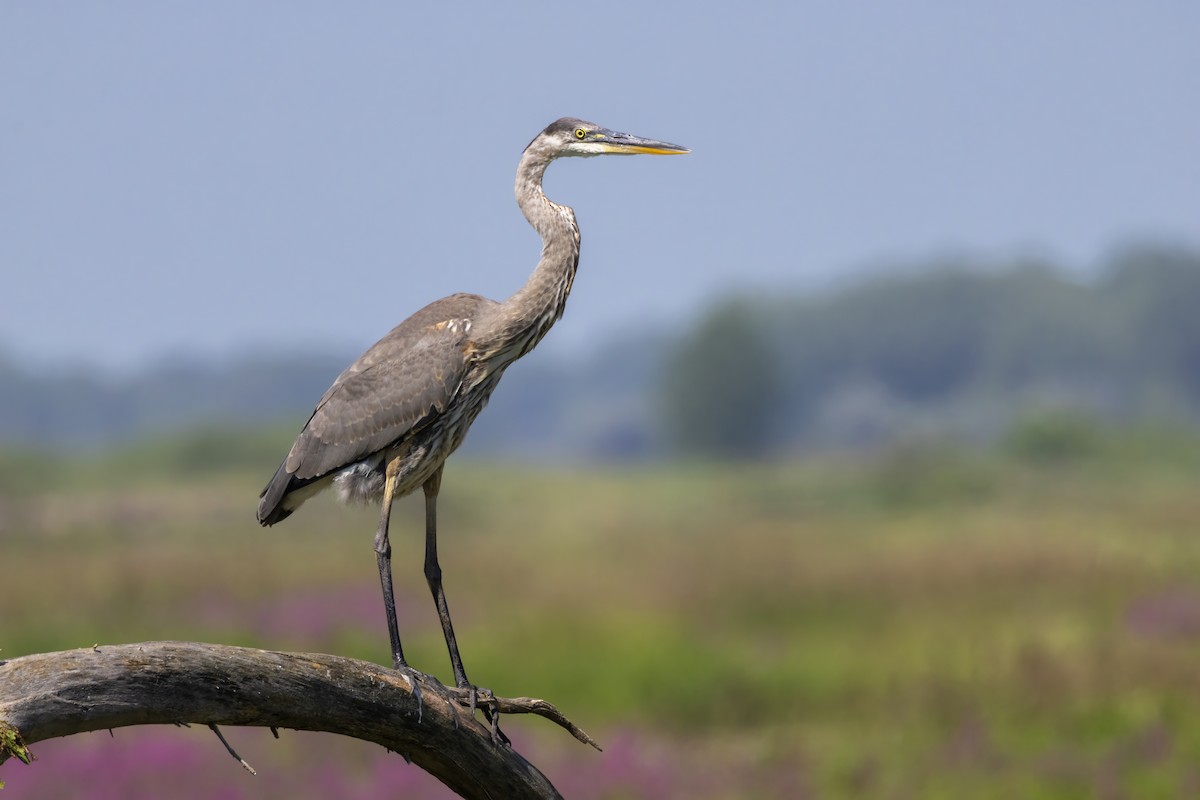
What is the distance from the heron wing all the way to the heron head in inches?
24.5

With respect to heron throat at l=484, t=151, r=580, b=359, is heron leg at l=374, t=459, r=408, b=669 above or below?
below

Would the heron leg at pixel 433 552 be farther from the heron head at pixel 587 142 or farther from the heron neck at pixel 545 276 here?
the heron head at pixel 587 142

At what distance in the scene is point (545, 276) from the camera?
5.53 m

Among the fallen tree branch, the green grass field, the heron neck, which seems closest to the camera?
the fallen tree branch

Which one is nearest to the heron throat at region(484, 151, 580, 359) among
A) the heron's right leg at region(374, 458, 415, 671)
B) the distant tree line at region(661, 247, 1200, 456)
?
the heron's right leg at region(374, 458, 415, 671)

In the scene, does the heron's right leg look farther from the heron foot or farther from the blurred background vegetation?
the blurred background vegetation

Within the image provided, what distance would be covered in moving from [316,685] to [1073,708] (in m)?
9.66

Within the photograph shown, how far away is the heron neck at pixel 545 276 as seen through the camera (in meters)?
5.52

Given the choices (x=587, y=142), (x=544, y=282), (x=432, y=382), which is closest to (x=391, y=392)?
(x=432, y=382)

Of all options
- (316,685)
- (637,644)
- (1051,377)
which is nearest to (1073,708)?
(637,644)

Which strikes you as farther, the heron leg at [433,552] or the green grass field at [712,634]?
the green grass field at [712,634]

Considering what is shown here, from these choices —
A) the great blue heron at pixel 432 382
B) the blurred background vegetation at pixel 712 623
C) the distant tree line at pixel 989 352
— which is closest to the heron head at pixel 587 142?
the great blue heron at pixel 432 382

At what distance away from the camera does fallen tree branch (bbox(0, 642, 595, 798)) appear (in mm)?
3682

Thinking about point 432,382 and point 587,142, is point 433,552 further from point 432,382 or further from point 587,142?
point 587,142
